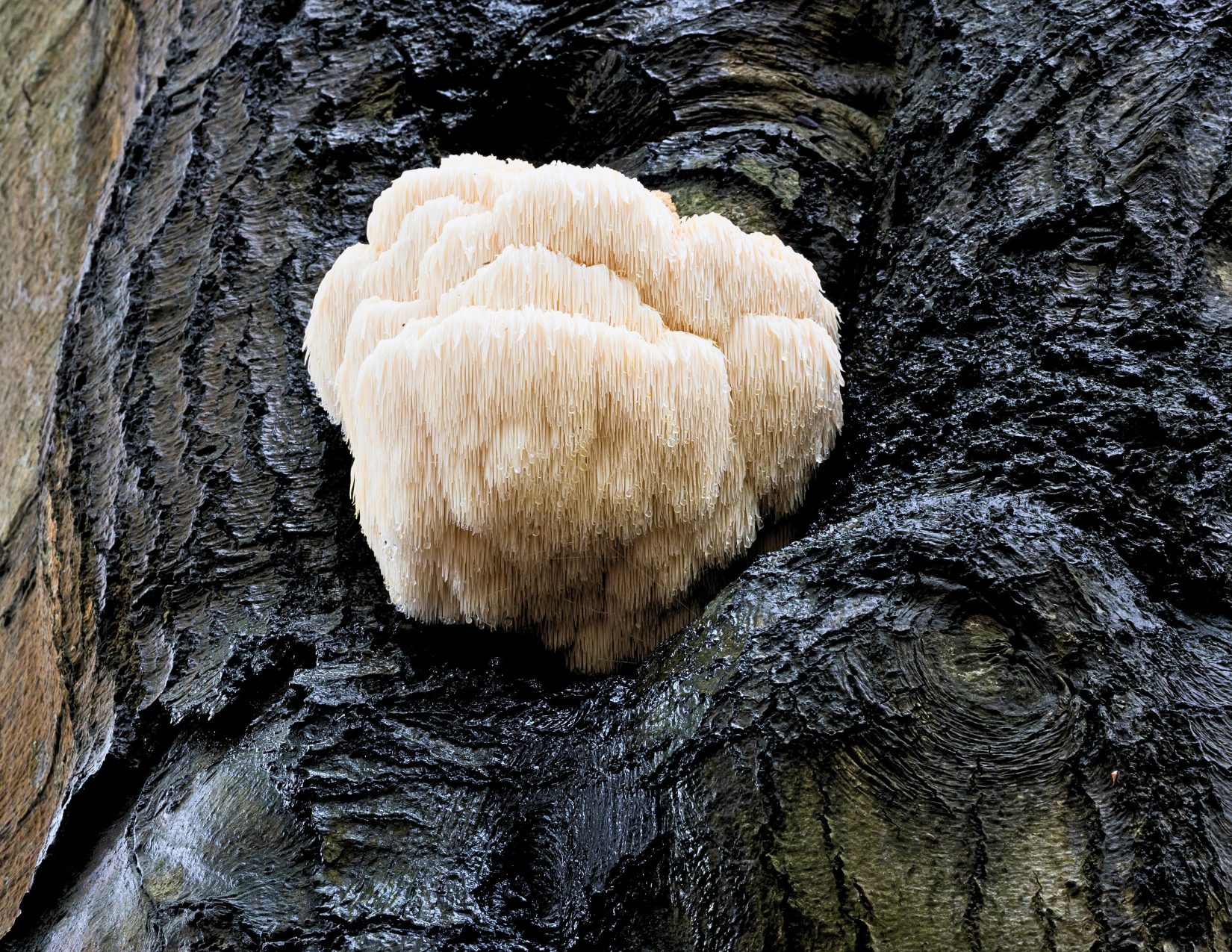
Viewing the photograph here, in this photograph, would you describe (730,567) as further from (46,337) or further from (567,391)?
(46,337)

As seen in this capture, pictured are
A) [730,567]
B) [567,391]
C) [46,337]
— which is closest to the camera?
[567,391]

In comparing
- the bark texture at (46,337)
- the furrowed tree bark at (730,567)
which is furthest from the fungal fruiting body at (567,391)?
the bark texture at (46,337)

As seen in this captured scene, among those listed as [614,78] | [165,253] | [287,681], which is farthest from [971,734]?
[165,253]

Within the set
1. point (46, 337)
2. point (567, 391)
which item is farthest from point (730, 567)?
point (46, 337)

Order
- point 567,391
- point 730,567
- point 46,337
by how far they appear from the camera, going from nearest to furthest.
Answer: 1. point 567,391
2. point 730,567
3. point 46,337

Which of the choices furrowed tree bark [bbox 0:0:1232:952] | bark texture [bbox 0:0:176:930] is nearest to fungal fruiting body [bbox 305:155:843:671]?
furrowed tree bark [bbox 0:0:1232:952]

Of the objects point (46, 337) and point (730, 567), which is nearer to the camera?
point (730, 567)
